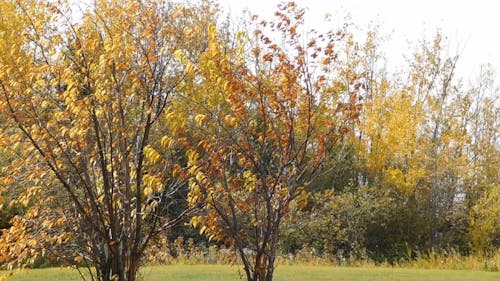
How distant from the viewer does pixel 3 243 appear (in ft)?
17.8

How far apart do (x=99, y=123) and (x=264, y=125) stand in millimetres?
1370

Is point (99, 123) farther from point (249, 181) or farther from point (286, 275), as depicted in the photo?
point (286, 275)

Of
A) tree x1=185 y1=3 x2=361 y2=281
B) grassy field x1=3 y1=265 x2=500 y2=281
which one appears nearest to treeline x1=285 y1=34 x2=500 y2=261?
grassy field x1=3 y1=265 x2=500 y2=281

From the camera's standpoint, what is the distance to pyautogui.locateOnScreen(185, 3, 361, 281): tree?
5363mm

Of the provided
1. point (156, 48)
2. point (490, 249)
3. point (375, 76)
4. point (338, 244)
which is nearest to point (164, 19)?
point (156, 48)

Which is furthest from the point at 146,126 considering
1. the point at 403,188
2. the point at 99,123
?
the point at 403,188

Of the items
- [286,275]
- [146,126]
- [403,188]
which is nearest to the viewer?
[146,126]

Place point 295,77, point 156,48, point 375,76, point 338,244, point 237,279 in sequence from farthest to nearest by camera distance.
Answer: point 375,76, point 338,244, point 237,279, point 295,77, point 156,48

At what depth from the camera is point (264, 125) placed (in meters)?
5.75

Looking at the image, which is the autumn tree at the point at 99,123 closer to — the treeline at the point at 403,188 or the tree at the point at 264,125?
the tree at the point at 264,125

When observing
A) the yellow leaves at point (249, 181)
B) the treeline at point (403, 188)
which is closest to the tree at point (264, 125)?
the yellow leaves at point (249, 181)

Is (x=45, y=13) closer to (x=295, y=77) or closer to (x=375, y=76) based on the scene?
(x=295, y=77)

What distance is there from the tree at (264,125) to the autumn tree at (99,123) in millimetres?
280

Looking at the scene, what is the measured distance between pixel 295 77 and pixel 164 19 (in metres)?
1.21
